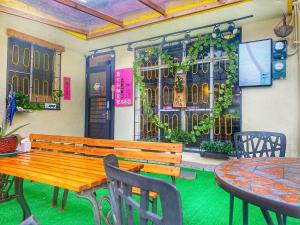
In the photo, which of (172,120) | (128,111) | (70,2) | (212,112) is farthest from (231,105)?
(70,2)

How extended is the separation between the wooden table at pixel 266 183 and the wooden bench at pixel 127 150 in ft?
2.07

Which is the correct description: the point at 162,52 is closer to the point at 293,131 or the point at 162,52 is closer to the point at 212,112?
the point at 212,112

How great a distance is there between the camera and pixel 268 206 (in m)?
0.77

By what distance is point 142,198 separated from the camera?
2.06ft

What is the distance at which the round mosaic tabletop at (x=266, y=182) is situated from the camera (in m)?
0.76

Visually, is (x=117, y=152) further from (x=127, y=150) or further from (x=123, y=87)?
(x=123, y=87)

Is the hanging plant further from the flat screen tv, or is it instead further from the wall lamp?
the flat screen tv

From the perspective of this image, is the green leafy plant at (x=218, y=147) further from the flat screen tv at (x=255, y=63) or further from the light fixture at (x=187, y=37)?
the light fixture at (x=187, y=37)

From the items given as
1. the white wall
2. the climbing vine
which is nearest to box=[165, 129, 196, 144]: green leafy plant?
the climbing vine

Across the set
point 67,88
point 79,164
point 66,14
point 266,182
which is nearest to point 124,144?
point 79,164

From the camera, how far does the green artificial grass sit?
6.89ft

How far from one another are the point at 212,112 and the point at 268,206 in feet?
12.0

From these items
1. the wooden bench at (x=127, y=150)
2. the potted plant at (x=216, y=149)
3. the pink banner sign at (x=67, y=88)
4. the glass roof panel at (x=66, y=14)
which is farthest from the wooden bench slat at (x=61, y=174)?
the pink banner sign at (x=67, y=88)

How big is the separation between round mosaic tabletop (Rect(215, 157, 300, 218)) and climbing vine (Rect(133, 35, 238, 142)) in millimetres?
2904
